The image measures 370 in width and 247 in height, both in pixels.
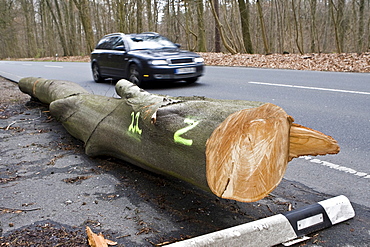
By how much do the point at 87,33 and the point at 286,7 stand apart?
58.5ft

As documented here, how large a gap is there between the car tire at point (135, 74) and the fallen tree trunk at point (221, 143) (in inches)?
260

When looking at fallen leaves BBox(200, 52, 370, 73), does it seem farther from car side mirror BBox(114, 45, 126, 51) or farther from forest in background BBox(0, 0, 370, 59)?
car side mirror BBox(114, 45, 126, 51)

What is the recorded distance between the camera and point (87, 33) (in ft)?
104

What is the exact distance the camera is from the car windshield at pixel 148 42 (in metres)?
10.5

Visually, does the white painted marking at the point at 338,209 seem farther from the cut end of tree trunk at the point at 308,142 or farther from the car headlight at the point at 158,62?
the car headlight at the point at 158,62

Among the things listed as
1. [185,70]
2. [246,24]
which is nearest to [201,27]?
[246,24]

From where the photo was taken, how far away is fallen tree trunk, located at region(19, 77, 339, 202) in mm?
2338

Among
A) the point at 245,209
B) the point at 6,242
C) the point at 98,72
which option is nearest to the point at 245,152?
the point at 245,209

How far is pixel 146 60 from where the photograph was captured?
9.66 m

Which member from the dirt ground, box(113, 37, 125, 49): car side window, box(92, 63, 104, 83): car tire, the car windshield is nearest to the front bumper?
the car windshield

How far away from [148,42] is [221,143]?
348 inches

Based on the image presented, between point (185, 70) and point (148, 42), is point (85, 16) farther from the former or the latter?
point (185, 70)

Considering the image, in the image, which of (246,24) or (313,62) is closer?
(313,62)

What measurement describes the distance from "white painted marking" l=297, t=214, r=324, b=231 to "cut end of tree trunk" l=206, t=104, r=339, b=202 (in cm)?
32
